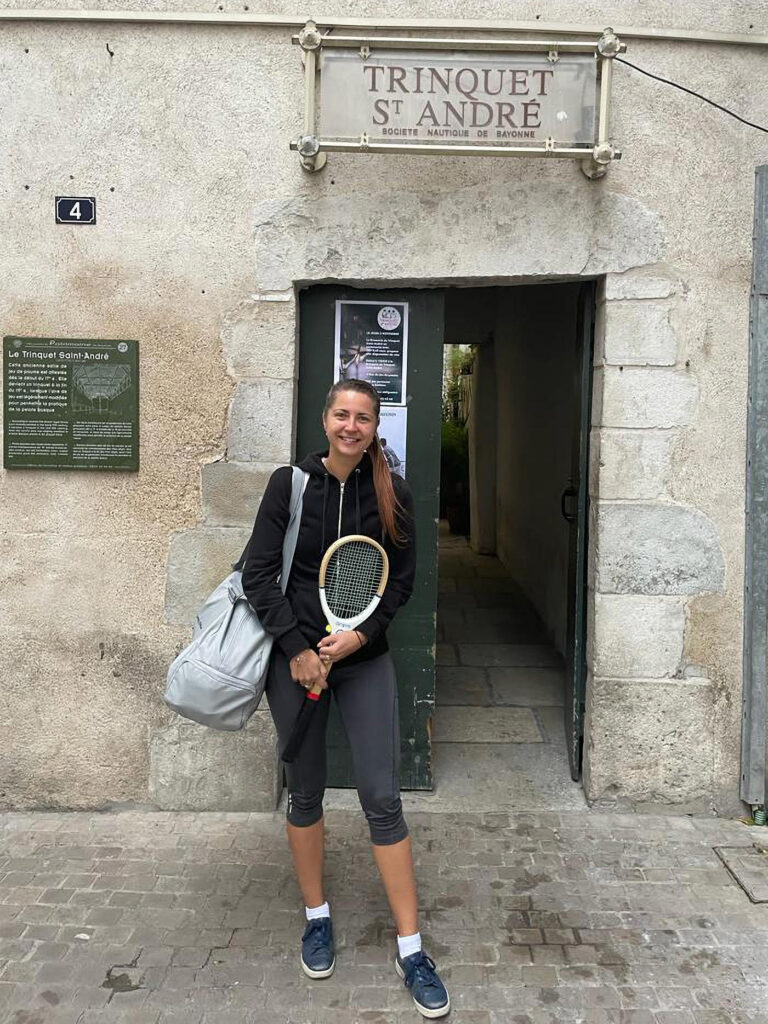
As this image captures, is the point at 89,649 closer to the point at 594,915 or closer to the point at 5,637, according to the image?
the point at 5,637

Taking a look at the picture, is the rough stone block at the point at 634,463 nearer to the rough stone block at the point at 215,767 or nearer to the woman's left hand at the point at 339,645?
the woman's left hand at the point at 339,645

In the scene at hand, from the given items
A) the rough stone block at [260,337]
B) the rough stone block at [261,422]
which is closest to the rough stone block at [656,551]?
the rough stone block at [261,422]

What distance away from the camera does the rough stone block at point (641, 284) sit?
388cm

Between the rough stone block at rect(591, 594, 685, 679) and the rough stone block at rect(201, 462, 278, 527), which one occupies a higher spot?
the rough stone block at rect(201, 462, 278, 527)

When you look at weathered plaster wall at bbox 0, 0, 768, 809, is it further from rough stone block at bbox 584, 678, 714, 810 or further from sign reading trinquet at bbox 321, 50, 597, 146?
sign reading trinquet at bbox 321, 50, 597, 146

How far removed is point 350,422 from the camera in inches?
109

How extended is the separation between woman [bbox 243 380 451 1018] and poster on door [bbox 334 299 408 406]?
124 centimetres

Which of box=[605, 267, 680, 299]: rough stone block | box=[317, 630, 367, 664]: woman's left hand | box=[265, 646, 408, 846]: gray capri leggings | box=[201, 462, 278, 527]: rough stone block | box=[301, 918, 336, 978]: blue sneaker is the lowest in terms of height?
box=[301, 918, 336, 978]: blue sneaker

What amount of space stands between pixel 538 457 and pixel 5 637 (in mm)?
4702

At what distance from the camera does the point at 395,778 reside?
285 cm

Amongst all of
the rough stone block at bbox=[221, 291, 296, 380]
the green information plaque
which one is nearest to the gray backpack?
the rough stone block at bbox=[221, 291, 296, 380]

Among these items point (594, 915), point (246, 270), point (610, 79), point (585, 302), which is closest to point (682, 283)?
point (585, 302)

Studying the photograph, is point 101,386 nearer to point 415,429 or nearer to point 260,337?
point 260,337

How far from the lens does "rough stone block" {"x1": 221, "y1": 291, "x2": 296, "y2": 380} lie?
154 inches
